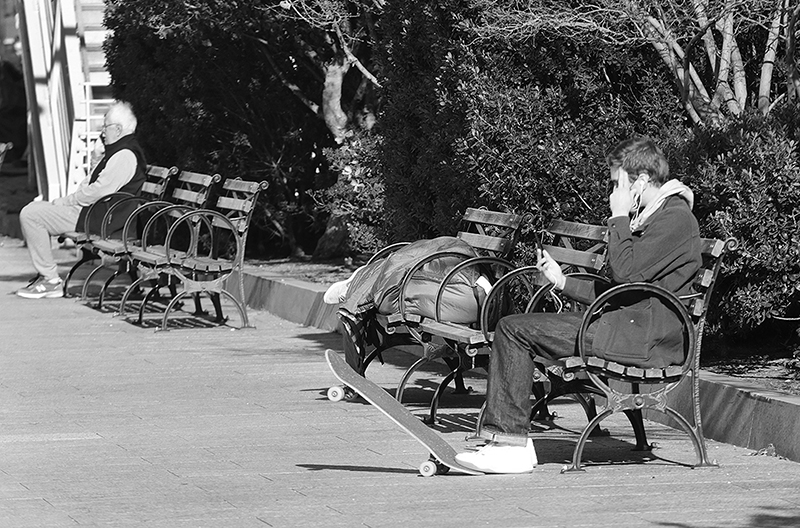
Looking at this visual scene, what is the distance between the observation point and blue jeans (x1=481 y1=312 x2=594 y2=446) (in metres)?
6.11

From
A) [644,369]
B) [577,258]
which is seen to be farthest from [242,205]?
[644,369]

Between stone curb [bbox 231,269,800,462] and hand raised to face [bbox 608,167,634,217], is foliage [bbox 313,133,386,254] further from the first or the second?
hand raised to face [bbox 608,167,634,217]

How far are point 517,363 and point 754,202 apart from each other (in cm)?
172

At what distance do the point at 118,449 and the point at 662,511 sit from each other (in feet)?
8.62

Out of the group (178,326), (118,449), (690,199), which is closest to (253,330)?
(178,326)

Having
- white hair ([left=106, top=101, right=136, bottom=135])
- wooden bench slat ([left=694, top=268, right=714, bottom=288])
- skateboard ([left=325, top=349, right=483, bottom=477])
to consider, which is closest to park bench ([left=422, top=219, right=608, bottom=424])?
wooden bench slat ([left=694, top=268, right=714, bottom=288])

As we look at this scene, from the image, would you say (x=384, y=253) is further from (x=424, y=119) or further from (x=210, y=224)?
(x=210, y=224)

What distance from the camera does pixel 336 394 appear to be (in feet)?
26.5

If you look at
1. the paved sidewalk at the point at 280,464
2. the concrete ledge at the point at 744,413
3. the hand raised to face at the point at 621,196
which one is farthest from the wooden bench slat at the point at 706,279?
the paved sidewalk at the point at 280,464

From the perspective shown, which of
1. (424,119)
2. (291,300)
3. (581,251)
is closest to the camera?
(581,251)

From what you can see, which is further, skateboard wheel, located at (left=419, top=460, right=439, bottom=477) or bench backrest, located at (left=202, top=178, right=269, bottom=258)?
bench backrest, located at (left=202, top=178, right=269, bottom=258)

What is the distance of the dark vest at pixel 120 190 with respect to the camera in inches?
512

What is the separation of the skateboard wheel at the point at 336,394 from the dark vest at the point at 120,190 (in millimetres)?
5419

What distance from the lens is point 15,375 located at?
907 centimetres
